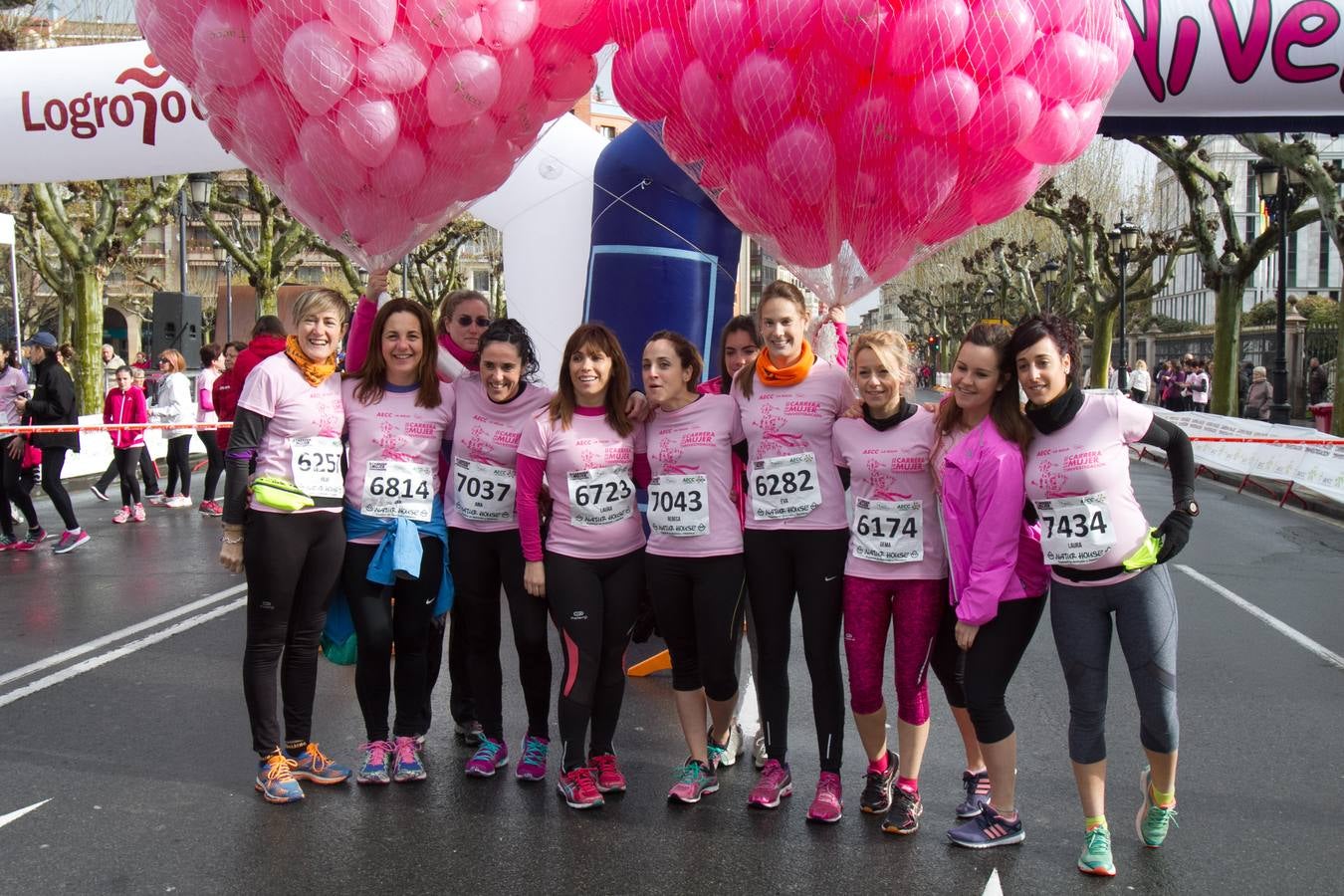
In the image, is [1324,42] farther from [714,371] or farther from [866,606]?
[866,606]

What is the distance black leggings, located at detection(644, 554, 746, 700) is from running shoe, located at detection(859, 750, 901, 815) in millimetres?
609

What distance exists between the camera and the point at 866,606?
161 inches

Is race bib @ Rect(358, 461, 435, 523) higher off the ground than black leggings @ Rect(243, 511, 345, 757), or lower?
higher

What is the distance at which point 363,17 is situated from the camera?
13.2 ft

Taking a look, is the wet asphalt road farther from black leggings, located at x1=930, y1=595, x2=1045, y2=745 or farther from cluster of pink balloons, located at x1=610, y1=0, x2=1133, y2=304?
cluster of pink balloons, located at x1=610, y1=0, x2=1133, y2=304

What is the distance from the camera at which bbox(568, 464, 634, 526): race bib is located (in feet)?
14.1

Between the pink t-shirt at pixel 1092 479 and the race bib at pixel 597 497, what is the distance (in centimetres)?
142

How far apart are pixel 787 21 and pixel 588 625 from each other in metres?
2.18

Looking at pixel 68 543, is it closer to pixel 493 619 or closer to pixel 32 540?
pixel 32 540

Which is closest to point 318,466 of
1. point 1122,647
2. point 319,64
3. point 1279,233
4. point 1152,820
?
point 319,64

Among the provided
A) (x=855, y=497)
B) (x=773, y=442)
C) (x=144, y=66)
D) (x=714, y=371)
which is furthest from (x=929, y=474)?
(x=144, y=66)

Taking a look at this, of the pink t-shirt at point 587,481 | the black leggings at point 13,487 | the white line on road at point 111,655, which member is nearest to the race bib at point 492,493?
the pink t-shirt at point 587,481

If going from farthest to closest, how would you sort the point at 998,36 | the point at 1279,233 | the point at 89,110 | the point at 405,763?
the point at 1279,233, the point at 89,110, the point at 405,763, the point at 998,36

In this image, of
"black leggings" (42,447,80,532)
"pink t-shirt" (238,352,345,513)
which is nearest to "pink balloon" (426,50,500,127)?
"pink t-shirt" (238,352,345,513)
